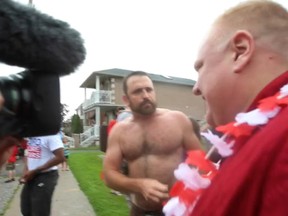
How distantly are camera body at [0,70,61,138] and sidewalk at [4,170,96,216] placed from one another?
670 cm

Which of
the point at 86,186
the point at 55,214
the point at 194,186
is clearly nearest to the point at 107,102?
the point at 86,186

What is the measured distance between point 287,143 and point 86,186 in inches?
409

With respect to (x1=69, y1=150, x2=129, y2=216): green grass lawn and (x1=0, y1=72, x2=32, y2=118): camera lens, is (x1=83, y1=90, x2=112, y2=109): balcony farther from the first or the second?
(x1=0, y1=72, x2=32, y2=118): camera lens

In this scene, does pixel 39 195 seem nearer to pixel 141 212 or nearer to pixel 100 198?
pixel 141 212

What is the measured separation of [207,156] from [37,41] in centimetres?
86

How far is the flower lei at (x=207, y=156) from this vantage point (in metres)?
1.24

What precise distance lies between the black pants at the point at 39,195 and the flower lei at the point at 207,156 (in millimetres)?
3663

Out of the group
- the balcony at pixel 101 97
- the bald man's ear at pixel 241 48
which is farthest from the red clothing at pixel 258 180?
the balcony at pixel 101 97

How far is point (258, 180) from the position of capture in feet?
3.36

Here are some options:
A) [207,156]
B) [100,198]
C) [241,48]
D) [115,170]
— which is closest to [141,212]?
[115,170]

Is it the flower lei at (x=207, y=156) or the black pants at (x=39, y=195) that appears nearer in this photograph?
the flower lei at (x=207, y=156)

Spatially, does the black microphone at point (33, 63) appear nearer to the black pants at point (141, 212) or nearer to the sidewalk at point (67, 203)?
the black pants at point (141, 212)

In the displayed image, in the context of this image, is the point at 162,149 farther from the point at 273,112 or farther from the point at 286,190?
the point at 286,190

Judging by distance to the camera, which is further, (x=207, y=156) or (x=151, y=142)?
(x=151, y=142)
